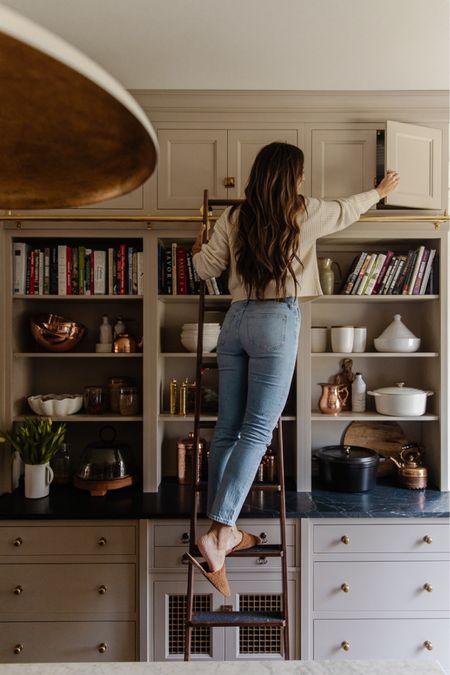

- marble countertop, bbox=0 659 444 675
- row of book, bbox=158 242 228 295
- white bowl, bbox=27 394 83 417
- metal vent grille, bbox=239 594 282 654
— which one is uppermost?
row of book, bbox=158 242 228 295

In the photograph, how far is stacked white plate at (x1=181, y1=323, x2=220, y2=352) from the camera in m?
2.83

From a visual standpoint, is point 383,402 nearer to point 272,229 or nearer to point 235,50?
point 272,229

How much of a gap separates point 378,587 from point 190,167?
2232mm

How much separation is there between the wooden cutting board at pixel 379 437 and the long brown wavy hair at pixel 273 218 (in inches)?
51.4

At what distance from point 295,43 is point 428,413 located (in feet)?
6.37

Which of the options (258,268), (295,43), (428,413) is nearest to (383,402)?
(428,413)

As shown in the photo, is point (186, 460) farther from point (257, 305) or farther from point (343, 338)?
point (257, 305)

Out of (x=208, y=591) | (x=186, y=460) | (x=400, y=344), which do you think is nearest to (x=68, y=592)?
(x=208, y=591)

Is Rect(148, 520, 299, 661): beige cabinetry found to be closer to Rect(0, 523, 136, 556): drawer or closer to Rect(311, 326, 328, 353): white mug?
Rect(0, 523, 136, 556): drawer

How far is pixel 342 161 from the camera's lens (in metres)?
2.76

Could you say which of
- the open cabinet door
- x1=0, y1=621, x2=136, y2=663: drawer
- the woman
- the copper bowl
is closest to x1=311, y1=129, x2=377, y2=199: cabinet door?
the open cabinet door

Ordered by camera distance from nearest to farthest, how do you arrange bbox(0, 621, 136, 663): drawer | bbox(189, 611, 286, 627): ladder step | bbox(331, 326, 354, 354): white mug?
bbox(189, 611, 286, 627): ladder step, bbox(0, 621, 136, 663): drawer, bbox(331, 326, 354, 354): white mug

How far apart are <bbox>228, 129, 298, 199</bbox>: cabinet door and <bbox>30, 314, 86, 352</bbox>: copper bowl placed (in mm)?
1093

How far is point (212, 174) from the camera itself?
276 centimetres
